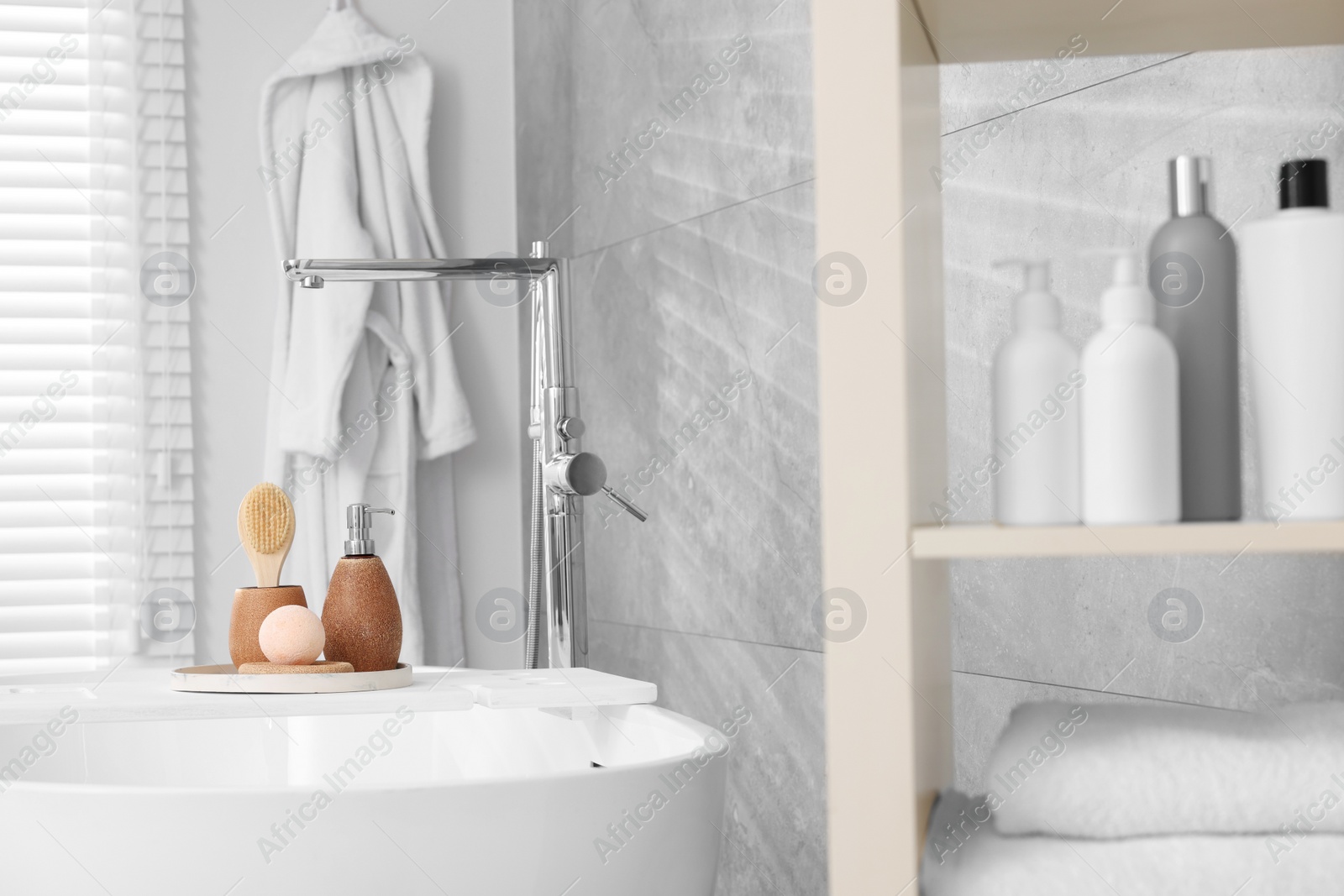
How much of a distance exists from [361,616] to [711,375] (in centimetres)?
47

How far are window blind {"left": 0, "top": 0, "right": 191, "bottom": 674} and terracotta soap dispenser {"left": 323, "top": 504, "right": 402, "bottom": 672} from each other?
0.80 m

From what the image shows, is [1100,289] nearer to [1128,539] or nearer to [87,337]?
[1128,539]

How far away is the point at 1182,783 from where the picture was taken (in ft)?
1.59

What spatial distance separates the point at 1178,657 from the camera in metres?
0.74

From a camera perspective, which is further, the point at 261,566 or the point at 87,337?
the point at 87,337

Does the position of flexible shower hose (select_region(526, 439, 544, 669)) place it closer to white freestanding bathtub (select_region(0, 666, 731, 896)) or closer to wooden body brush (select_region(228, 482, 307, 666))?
wooden body brush (select_region(228, 482, 307, 666))

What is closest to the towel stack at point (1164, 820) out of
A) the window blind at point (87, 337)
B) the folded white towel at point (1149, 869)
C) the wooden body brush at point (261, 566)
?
the folded white towel at point (1149, 869)

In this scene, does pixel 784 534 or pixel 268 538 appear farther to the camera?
pixel 784 534

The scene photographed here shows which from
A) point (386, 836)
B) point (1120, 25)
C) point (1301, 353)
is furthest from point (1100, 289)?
point (386, 836)

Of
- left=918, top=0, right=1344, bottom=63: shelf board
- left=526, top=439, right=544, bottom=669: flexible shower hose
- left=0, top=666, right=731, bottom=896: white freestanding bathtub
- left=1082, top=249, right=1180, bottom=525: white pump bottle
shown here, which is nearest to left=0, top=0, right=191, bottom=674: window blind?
left=526, top=439, right=544, bottom=669: flexible shower hose

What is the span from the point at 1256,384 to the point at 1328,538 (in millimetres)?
78

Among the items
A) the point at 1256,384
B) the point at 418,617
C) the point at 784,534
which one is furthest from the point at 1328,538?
the point at 418,617

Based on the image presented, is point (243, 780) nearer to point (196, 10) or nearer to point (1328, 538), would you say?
point (1328, 538)

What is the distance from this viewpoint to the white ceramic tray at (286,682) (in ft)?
3.12
